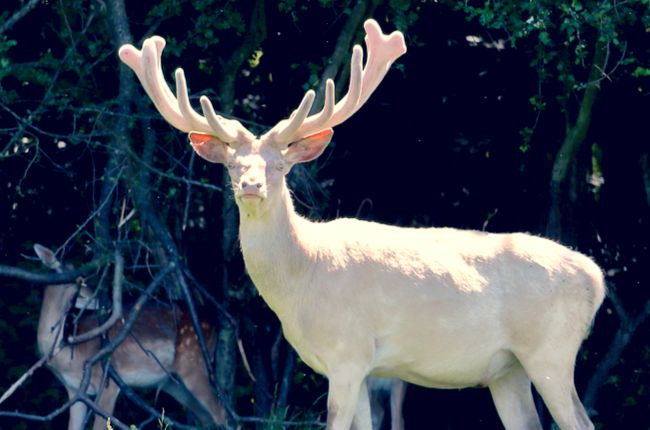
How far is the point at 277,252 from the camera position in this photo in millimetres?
7828

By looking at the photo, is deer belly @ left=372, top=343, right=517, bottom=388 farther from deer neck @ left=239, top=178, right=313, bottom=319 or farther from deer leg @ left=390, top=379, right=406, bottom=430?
deer leg @ left=390, top=379, right=406, bottom=430

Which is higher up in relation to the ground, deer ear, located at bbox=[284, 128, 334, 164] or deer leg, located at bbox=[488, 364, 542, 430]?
deer ear, located at bbox=[284, 128, 334, 164]

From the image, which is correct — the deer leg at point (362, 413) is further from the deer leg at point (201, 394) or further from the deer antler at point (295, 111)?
the deer leg at point (201, 394)

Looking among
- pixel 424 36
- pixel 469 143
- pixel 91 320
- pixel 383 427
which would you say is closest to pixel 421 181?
pixel 469 143

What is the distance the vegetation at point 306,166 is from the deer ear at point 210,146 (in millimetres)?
1996

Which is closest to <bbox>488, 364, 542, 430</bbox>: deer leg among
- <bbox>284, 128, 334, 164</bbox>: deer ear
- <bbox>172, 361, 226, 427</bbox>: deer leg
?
<bbox>284, 128, 334, 164</bbox>: deer ear

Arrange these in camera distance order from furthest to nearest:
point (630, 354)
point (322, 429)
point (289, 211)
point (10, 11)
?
point (630, 354)
point (10, 11)
point (322, 429)
point (289, 211)

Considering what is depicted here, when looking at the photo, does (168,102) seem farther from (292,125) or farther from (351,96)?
(351,96)

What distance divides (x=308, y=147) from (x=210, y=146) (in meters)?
0.51

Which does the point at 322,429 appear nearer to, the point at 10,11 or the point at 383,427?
the point at 383,427

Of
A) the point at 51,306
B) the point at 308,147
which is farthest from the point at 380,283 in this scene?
the point at 51,306

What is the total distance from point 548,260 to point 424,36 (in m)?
3.08

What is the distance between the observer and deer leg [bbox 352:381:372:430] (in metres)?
8.07

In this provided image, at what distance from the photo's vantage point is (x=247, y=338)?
10.8 meters
